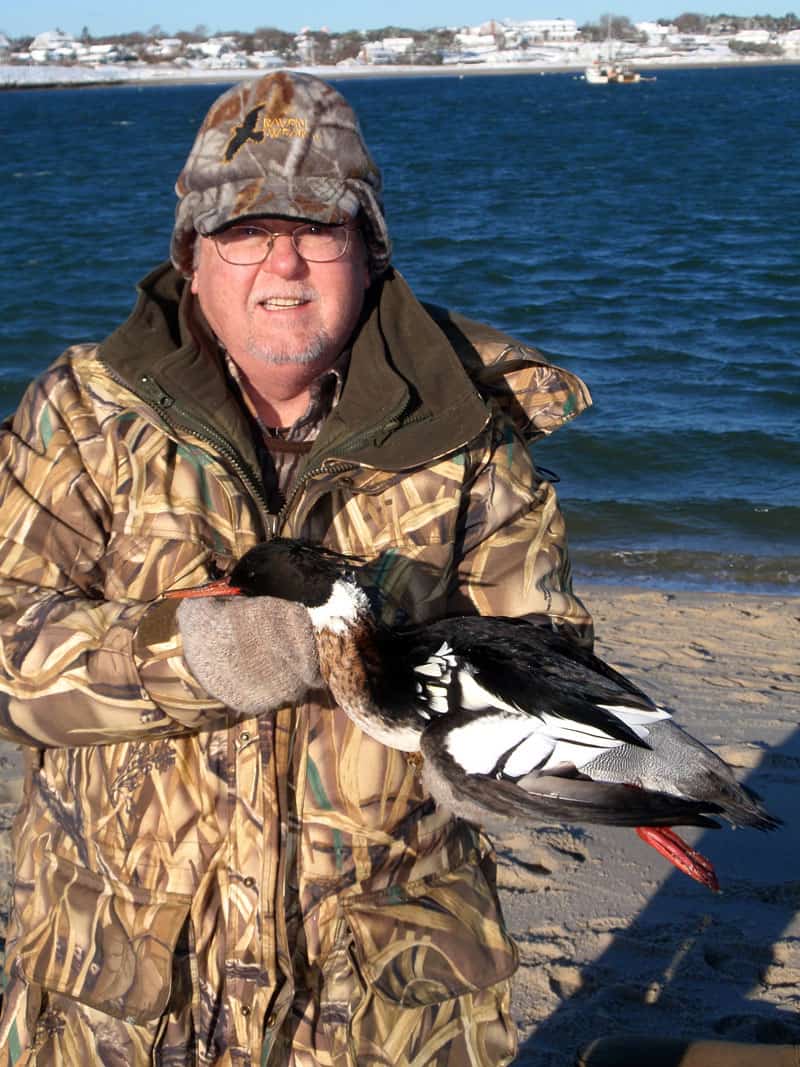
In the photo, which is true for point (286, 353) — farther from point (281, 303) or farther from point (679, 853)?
point (679, 853)

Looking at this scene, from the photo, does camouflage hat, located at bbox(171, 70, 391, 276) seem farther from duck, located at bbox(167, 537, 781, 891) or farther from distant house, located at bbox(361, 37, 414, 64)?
distant house, located at bbox(361, 37, 414, 64)

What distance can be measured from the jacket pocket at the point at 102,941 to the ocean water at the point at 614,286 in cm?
654

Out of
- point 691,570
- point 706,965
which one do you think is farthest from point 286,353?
point 691,570

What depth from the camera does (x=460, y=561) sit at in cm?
302

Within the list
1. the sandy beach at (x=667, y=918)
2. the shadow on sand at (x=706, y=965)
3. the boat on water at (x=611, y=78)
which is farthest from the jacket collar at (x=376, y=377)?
the boat on water at (x=611, y=78)

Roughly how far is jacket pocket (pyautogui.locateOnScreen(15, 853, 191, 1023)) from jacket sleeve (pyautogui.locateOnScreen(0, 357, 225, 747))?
13.8 inches

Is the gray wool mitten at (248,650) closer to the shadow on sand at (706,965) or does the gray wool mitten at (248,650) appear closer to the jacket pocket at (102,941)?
the jacket pocket at (102,941)

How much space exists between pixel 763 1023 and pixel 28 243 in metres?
24.1

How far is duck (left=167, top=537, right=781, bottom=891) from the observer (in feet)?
8.87

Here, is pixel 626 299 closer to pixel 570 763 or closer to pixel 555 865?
pixel 555 865

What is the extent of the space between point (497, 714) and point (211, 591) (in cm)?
67

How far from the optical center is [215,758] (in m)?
2.70

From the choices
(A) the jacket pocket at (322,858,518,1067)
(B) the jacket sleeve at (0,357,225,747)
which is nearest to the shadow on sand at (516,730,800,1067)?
(A) the jacket pocket at (322,858,518,1067)

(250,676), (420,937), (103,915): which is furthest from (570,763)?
(103,915)
